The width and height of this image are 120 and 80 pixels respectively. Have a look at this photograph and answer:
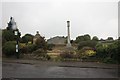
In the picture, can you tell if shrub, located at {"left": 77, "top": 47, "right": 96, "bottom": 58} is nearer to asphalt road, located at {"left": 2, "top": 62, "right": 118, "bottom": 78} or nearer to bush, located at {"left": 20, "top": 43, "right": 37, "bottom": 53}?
bush, located at {"left": 20, "top": 43, "right": 37, "bottom": 53}

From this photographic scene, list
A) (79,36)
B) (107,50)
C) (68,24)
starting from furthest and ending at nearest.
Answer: (79,36)
(68,24)
(107,50)

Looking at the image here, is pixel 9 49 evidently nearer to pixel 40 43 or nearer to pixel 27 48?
pixel 27 48

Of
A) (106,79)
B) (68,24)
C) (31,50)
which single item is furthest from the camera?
(68,24)

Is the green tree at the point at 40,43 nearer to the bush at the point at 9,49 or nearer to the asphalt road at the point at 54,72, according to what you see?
the bush at the point at 9,49

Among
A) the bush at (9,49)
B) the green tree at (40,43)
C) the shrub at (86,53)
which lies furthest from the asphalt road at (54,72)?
the green tree at (40,43)

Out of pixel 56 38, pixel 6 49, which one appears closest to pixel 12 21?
pixel 56 38

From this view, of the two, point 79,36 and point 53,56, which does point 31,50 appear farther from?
point 79,36

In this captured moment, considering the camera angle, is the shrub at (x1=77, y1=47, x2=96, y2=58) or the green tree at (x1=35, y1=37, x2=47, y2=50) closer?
the shrub at (x1=77, y1=47, x2=96, y2=58)

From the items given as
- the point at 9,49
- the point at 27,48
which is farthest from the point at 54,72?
the point at 27,48

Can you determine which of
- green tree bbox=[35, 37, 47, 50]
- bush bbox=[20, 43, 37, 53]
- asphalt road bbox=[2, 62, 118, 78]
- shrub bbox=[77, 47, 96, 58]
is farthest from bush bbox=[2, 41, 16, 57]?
asphalt road bbox=[2, 62, 118, 78]

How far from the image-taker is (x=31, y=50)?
30.9 metres

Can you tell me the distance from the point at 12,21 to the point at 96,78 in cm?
3712

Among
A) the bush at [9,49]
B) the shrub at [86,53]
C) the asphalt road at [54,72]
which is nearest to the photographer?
the asphalt road at [54,72]

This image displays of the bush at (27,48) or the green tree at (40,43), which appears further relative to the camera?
the green tree at (40,43)
